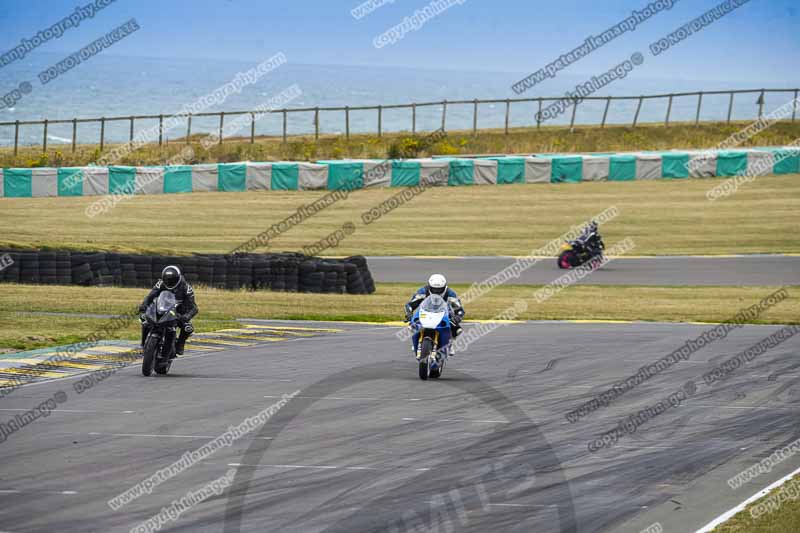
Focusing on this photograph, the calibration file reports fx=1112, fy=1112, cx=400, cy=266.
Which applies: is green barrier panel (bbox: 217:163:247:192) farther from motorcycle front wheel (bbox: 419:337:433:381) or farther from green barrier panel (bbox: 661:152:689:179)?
motorcycle front wheel (bbox: 419:337:433:381)

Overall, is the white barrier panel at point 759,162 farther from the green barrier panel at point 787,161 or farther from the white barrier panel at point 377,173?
the white barrier panel at point 377,173

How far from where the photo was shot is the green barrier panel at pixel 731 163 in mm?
52781

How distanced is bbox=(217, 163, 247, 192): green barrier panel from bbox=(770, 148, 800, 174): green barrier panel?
2533 centimetres

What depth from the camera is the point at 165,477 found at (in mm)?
9773

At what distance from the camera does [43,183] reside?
156 ft

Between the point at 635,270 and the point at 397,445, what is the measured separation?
23.3 m

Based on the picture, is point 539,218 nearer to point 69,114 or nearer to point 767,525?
point 767,525

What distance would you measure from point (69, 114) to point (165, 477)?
133109mm

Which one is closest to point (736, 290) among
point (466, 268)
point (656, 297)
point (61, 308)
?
point (656, 297)

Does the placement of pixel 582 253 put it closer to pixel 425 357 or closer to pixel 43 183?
pixel 425 357

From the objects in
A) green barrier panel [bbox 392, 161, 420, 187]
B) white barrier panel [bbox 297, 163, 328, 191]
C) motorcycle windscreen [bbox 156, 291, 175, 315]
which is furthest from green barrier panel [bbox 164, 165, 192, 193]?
motorcycle windscreen [bbox 156, 291, 175, 315]

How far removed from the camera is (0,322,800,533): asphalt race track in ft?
29.0

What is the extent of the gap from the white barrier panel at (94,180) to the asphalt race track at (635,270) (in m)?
17.0

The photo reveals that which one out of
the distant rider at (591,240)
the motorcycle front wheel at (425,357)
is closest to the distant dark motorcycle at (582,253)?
the distant rider at (591,240)
